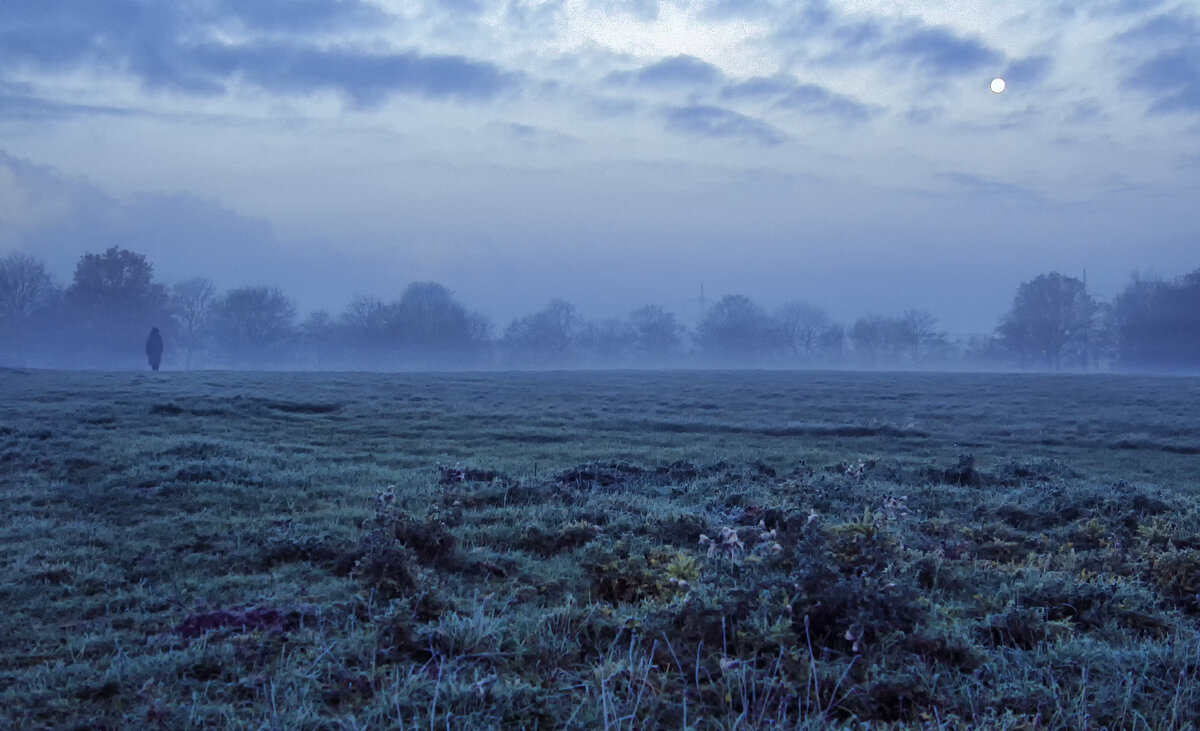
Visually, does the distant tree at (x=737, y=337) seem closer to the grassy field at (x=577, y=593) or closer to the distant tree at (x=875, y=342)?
the distant tree at (x=875, y=342)

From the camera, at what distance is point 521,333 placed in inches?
4815

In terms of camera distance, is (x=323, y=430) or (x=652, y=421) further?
(x=652, y=421)

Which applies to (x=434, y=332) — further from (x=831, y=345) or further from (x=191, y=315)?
(x=831, y=345)

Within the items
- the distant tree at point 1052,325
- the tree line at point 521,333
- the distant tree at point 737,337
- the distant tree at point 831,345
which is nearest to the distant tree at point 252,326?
the tree line at point 521,333

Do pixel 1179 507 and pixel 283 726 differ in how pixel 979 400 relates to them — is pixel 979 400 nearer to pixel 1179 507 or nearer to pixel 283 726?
pixel 1179 507

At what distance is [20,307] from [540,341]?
206 ft

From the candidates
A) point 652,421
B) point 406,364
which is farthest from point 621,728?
point 406,364

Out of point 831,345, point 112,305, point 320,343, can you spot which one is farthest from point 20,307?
point 831,345

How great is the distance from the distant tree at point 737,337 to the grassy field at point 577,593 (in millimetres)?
114877

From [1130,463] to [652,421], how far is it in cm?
1176

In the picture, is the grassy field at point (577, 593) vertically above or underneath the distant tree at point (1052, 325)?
underneath

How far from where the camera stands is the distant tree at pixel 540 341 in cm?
11962

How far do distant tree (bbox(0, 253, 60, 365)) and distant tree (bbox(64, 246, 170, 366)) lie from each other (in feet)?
20.3

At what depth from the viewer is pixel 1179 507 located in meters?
10.5
